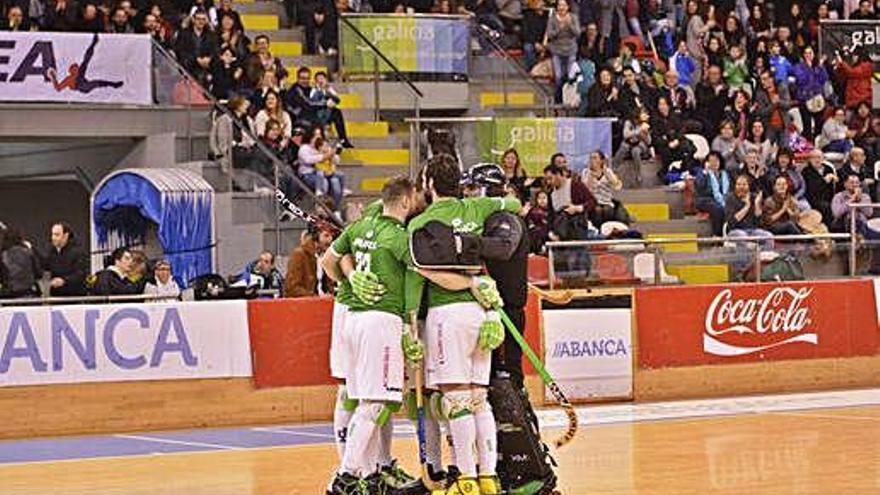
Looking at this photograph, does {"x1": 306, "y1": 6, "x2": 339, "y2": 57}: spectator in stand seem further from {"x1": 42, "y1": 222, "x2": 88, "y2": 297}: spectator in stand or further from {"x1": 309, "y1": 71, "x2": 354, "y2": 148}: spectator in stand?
{"x1": 42, "y1": 222, "x2": 88, "y2": 297}: spectator in stand

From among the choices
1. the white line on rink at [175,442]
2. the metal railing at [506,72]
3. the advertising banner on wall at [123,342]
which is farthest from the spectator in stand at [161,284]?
the metal railing at [506,72]

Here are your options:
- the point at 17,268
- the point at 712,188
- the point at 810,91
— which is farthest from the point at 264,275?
the point at 810,91

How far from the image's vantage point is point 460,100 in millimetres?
30734

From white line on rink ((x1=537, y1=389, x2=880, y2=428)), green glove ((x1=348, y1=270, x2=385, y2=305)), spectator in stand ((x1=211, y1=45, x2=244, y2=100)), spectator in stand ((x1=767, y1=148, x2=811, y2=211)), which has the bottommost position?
white line on rink ((x1=537, y1=389, x2=880, y2=428))

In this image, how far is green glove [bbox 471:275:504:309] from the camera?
13391 mm

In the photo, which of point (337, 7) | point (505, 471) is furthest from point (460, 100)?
point (505, 471)

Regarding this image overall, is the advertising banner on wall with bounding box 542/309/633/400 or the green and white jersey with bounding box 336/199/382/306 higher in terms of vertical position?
the green and white jersey with bounding box 336/199/382/306

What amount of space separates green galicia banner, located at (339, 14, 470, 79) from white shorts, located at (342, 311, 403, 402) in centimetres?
1675

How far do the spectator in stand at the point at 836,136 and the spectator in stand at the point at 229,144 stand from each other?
1037 cm

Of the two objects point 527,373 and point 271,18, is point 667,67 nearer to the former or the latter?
point 271,18

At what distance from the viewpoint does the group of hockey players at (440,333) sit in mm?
13391

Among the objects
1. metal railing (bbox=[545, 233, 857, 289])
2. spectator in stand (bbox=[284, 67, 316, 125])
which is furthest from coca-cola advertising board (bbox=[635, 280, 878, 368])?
spectator in stand (bbox=[284, 67, 316, 125])

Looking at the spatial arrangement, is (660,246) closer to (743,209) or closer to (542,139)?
(743,209)

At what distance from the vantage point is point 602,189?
92.1ft
